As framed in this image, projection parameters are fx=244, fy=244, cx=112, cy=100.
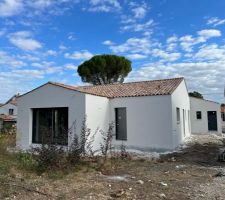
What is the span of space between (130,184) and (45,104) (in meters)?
10.1

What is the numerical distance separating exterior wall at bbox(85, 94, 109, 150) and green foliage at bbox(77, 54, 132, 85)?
20.5 metres

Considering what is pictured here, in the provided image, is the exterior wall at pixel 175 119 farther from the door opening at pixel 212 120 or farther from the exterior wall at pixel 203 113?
the door opening at pixel 212 120

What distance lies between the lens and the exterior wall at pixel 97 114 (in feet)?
49.5

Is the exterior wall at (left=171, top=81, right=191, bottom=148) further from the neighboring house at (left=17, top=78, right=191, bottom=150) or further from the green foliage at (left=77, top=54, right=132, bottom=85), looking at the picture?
the green foliage at (left=77, top=54, right=132, bottom=85)

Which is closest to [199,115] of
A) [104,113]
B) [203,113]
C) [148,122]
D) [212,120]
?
[203,113]

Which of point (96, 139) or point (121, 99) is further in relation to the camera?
point (121, 99)

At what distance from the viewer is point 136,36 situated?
17609mm

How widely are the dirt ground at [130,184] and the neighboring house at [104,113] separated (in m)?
5.15

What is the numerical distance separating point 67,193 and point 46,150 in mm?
2723

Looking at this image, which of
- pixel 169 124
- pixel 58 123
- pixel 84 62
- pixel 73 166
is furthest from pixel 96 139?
pixel 84 62

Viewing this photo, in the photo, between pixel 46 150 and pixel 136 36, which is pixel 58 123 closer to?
pixel 46 150

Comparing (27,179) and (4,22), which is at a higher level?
(4,22)

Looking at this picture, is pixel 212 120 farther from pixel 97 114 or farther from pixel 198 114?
pixel 97 114

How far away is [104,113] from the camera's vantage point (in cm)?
1681
